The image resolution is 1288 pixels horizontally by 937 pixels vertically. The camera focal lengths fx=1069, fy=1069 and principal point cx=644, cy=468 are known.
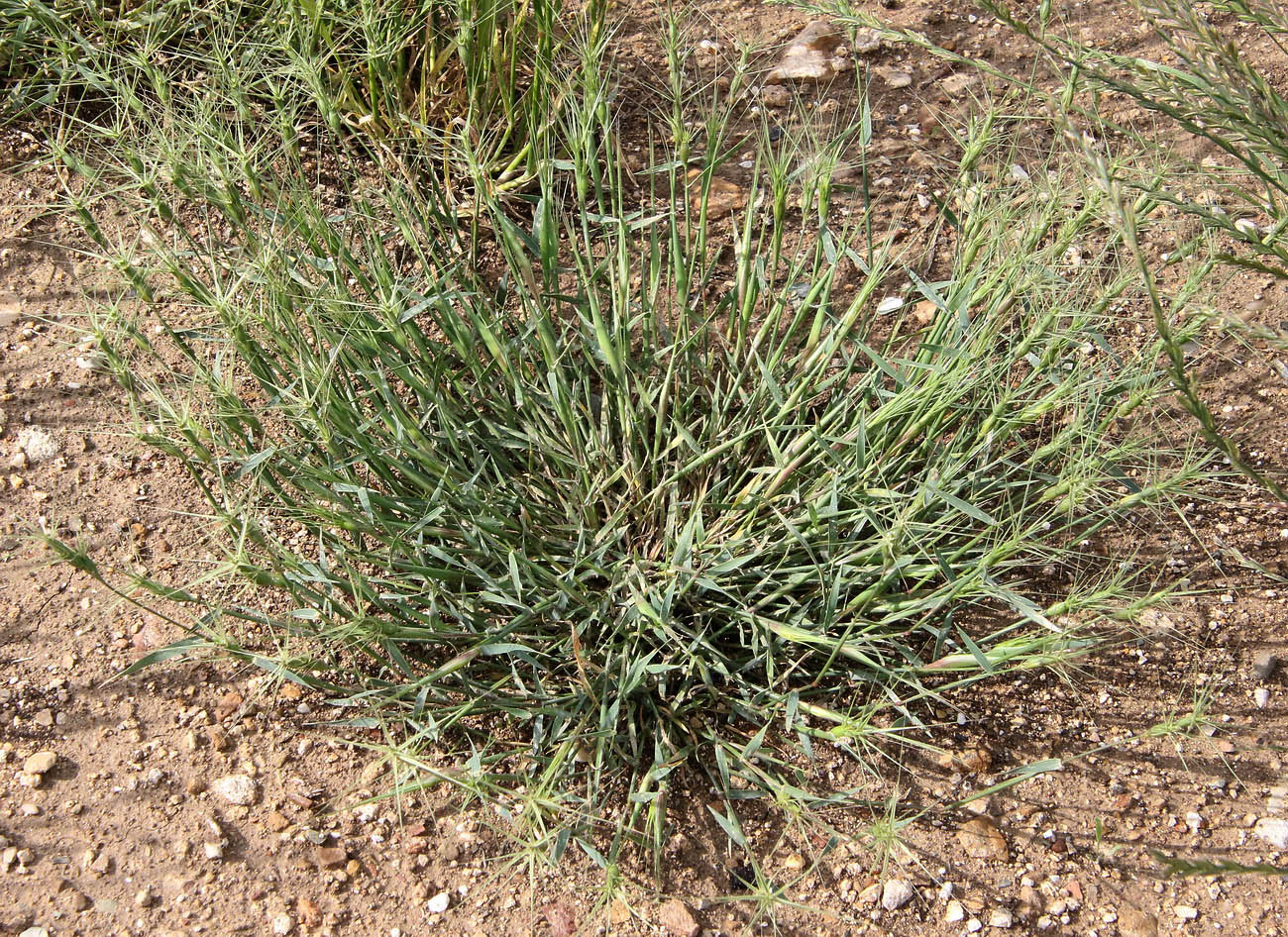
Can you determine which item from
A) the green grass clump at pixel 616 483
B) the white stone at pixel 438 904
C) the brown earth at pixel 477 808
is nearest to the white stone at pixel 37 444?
the brown earth at pixel 477 808

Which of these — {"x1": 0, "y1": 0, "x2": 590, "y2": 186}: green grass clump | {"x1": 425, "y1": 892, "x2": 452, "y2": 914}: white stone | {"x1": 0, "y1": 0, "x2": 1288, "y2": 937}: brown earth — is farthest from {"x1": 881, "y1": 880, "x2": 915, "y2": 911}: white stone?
{"x1": 0, "y1": 0, "x2": 590, "y2": 186}: green grass clump

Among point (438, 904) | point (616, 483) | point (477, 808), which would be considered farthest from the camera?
point (616, 483)

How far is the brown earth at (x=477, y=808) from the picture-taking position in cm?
173

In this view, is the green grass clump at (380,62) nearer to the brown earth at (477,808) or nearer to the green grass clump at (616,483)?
the green grass clump at (616,483)

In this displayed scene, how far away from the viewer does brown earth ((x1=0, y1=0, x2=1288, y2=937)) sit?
5.68ft

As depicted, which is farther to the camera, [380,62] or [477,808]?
[380,62]

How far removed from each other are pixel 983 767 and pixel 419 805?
1011 mm

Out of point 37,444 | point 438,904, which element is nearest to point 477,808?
point 438,904

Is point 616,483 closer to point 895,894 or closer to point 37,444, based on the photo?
point 895,894

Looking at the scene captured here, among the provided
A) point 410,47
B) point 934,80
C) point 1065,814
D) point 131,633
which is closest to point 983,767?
point 1065,814

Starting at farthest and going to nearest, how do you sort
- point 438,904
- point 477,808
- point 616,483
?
point 616,483
point 477,808
point 438,904

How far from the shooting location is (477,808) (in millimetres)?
1852

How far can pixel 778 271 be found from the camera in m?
2.48

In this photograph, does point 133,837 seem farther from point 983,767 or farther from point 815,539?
point 983,767
